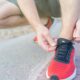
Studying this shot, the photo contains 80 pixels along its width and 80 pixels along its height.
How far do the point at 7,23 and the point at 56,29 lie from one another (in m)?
0.34

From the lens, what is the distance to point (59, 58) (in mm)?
1166

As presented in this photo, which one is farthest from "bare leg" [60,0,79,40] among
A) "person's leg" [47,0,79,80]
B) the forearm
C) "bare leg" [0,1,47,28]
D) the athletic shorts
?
"bare leg" [0,1,47,28]

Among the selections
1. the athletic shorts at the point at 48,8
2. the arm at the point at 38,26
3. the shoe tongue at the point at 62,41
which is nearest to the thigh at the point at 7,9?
the athletic shorts at the point at 48,8

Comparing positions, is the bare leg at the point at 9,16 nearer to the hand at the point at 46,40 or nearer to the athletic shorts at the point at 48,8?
the athletic shorts at the point at 48,8

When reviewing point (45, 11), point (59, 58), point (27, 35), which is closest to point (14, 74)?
point (59, 58)

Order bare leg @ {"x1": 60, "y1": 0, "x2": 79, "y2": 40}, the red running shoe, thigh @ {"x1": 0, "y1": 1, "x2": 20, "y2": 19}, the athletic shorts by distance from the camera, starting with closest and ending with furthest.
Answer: the red running shoe
bare leg @ {"x1": 60, "y1": 0, "x2": 79, "y2": 40}
the athletic shorts
thigh @ {"x1": 0, "y1": 1, "x2": 20, "y2": 19}

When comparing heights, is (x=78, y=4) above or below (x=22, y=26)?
above

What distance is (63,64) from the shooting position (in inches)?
45.2

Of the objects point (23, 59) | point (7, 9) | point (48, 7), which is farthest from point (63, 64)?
point (7, 9)

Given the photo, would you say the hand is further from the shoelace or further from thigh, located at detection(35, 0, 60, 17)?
thigh, located at detection(35, 0, 60, 17)

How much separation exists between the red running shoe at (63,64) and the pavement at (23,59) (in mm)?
50

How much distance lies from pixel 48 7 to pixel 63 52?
0.53m

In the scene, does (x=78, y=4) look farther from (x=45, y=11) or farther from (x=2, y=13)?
(x=2, y=13)

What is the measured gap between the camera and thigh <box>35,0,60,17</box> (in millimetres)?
1613
